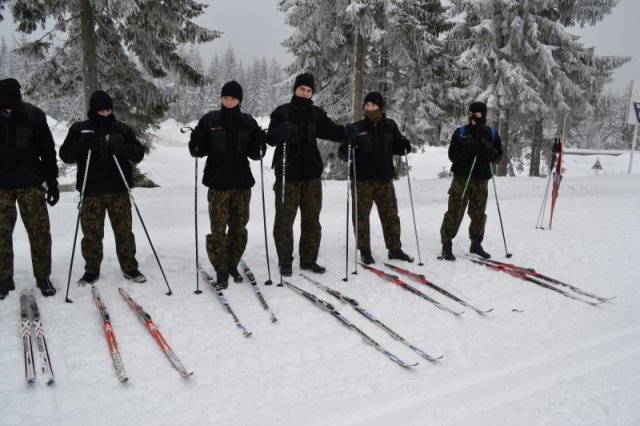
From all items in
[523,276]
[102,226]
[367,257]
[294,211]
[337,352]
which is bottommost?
[337,352]

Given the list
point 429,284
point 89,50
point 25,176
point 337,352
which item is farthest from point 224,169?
point 89,50

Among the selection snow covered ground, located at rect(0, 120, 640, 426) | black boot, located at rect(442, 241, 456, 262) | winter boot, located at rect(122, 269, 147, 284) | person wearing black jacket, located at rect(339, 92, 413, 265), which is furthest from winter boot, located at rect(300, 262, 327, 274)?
winter boot, located at rect(122, 269, 147, 284)

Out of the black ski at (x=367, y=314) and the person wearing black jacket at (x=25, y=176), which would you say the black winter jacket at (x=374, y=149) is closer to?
the black ski at (x=367, y=314)

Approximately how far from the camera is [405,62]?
13.9 meters

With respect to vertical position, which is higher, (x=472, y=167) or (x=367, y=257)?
(x=472, y=167)

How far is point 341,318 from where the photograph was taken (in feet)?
14.7

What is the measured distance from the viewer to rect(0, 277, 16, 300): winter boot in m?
4.65

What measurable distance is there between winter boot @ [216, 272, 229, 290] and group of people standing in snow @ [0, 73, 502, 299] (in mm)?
12

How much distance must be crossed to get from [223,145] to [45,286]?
2583mm

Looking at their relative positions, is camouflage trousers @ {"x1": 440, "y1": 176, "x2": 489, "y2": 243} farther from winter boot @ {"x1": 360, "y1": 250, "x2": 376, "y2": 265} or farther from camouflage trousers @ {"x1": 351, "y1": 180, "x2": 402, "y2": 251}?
winter boot @ {"x1": 360, "y1": 250, "x2": 376, "y2": 265}

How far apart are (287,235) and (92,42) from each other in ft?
27.8

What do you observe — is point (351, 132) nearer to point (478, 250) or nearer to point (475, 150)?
point (475, 150)

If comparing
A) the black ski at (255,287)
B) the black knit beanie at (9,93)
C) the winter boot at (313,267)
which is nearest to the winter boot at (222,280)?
the black ski at (255,287)

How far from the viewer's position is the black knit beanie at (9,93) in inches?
170
